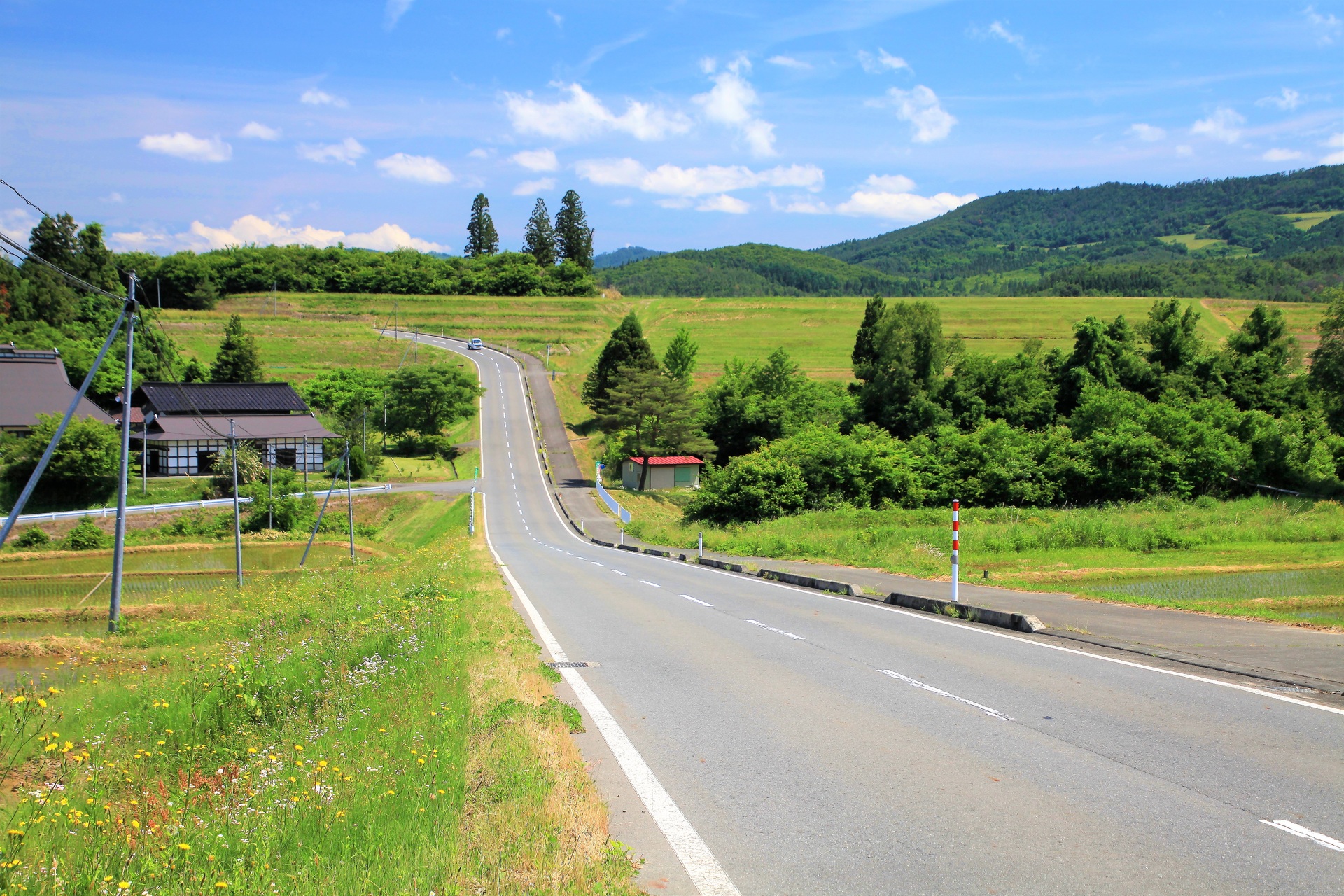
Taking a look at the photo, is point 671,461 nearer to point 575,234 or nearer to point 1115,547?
point 1115,547

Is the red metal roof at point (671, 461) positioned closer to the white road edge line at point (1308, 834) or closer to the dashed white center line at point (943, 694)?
the dashed white center line at point (943, 694)

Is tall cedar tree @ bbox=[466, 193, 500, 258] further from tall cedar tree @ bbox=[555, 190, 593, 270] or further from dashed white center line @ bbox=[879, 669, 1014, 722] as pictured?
dashed white center line @ bbox=[879, 669, 1014, 722]

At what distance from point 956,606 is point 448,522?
3906 cm

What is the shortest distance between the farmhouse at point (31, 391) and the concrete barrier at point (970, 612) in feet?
190

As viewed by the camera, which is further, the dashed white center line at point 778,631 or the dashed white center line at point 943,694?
the dashed white center line at point 778,631

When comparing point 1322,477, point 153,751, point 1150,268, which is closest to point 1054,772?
point 153,751

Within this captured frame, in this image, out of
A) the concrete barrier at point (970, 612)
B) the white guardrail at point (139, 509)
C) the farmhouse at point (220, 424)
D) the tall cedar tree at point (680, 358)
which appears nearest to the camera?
the concrete barrier at point (970, 612)

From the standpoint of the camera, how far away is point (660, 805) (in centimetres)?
529

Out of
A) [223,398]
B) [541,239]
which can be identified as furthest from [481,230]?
[223,398]

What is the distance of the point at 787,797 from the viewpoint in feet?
17.4

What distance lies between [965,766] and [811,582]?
508 inches

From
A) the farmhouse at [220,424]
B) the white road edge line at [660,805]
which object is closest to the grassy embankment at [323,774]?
the white road edge line at [660,805]

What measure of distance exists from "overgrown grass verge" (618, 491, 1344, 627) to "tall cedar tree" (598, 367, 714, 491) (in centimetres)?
1753

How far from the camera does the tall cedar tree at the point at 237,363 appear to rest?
74938 millimetres
